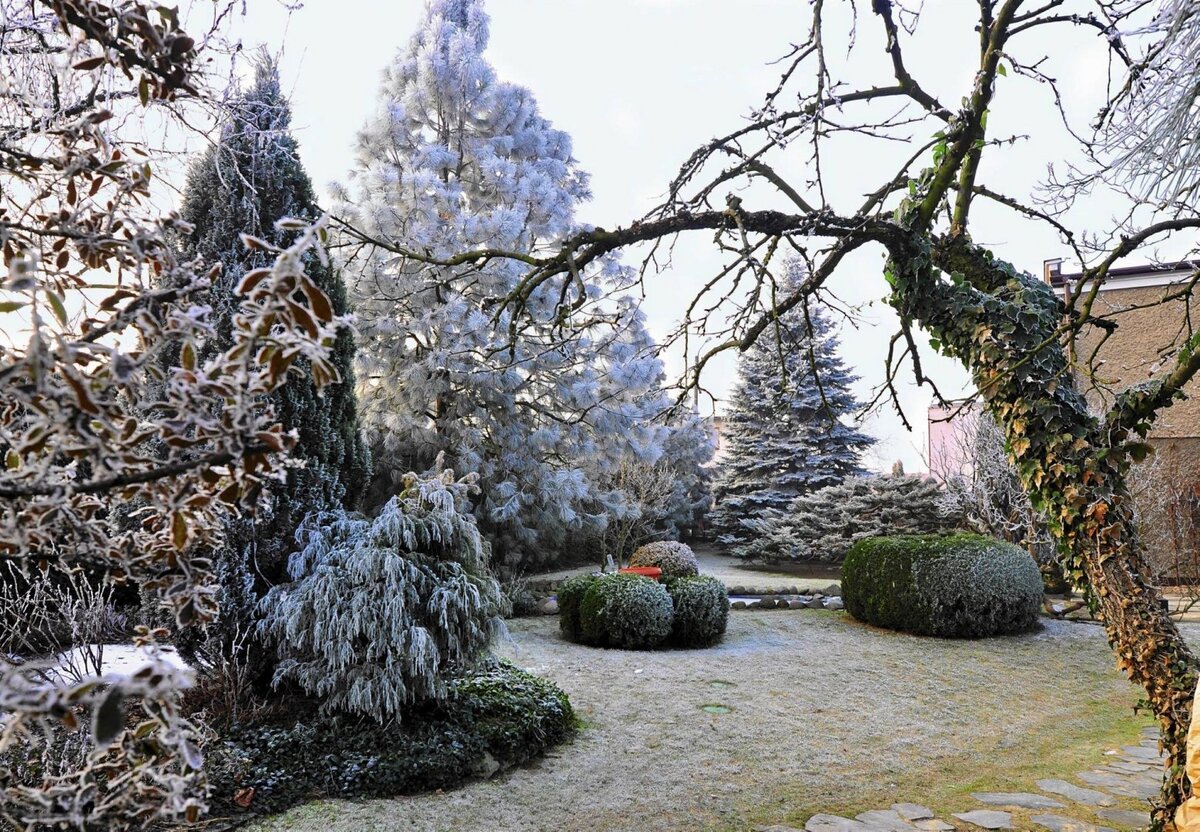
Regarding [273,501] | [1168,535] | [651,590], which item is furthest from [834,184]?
[1168,535]

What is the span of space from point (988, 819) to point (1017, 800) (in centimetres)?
38

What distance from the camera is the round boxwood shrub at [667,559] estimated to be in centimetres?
899

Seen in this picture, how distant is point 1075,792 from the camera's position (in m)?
3.69

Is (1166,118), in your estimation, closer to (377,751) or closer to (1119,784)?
(1119,784)

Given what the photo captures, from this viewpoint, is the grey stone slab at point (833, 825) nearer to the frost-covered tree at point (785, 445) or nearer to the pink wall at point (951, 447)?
the pink wall at point (951, 447)

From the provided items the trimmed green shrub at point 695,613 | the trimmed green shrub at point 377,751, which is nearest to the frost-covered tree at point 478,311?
the trimmed green shrub at point 695,613

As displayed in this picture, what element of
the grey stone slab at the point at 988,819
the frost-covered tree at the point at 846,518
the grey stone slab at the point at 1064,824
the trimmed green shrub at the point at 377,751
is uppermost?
the frost-covered tree at the point at 846,518

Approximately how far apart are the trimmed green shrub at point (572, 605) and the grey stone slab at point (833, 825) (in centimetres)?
401

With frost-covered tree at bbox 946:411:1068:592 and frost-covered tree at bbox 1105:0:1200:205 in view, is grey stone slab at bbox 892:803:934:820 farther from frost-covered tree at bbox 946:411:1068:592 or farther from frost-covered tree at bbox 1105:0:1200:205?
frost-covered tree at bbox 946:411:1068:592

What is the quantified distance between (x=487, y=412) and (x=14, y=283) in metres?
9.51

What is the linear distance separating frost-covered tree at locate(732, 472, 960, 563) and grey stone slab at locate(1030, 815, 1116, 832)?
26.1 ft

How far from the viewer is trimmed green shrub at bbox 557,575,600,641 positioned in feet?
24.1

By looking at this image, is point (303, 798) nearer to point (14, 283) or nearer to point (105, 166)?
point (105, 166)

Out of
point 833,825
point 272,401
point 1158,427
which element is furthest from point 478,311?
point 1158,427
